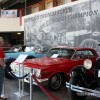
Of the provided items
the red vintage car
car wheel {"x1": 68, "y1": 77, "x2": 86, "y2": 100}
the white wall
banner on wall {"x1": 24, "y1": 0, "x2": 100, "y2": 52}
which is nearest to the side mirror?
car wheel {"x1": 68, "y1": 77, "x2": 86, "y2": 100}

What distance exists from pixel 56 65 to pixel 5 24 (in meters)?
16.9

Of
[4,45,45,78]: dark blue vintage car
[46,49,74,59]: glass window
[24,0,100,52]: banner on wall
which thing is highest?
[24,0,100,52]: banner on wall

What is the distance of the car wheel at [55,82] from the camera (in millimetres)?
7715

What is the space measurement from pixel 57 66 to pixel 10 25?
16.7m

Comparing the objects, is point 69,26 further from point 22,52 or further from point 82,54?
point 82,54

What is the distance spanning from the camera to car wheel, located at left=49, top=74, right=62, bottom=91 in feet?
25.3

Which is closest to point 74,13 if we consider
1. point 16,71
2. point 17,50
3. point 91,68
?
point 17,50

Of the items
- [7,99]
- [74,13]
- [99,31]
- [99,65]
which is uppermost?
[74,13]

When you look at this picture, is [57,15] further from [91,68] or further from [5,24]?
[91,68]

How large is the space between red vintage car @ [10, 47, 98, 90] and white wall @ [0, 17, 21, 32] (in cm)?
1480

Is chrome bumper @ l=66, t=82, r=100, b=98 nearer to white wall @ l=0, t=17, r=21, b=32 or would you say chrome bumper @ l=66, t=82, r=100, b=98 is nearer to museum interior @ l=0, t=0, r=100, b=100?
museum interior @ l=0, t=0, r=100, b=100

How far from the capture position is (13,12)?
2353cm

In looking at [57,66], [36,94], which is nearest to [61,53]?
[57,66]

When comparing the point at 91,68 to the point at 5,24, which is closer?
the point at 91,68
